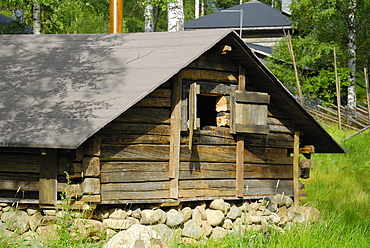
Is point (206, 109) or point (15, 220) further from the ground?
point (206, 109)

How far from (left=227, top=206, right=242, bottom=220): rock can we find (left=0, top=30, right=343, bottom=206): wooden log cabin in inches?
10.0

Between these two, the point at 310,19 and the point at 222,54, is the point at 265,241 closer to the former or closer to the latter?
the point at 222,54

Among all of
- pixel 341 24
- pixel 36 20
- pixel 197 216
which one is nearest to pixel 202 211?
pixel 197 216

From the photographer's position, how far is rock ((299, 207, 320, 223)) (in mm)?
9914


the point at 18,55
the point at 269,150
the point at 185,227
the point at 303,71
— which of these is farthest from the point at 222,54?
the point at 303,71

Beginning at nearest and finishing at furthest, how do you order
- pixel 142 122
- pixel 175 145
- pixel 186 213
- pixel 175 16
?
1. pixel 142 122
2. pixel 175 145
3. pixel 186 213
4. pixel 175 16

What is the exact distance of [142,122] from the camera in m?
8.29

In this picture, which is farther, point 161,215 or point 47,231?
point 161,215

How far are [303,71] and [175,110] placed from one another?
18.8 m

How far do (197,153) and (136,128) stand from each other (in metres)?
1.18

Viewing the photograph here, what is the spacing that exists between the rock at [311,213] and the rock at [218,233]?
188 centimetres

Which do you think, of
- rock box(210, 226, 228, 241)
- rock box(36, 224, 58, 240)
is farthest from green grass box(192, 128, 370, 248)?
rock box(36, 224, 58, 240)

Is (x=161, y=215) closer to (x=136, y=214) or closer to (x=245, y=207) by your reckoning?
(x=136, y=214)

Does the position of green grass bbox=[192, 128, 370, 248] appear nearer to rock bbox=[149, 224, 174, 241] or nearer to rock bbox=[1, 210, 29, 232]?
rock bbox=[149, 224, 174, 241]
